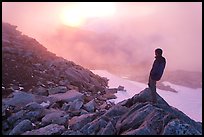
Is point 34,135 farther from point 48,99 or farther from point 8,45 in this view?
point 8,45

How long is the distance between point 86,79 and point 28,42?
835 inches

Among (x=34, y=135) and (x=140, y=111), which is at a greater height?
(x=140, y=111)

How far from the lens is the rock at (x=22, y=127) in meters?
19.0

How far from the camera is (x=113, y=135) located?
17.2 meters

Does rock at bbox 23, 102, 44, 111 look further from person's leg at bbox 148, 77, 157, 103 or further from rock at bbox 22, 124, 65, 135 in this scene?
person's leg at bbox 148, 77, 157, 103

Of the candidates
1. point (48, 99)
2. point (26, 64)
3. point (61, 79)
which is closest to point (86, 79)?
point (61, 79)

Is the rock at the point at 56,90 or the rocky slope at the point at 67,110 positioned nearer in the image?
the rocky slope at the point at 67,110

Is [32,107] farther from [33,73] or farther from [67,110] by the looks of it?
[33,73]

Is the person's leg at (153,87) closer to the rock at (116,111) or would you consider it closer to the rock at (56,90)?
the rock at (116,111)

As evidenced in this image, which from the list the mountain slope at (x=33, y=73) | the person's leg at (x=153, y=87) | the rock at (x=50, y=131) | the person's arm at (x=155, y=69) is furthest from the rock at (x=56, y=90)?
the person's arm at (x=155, y=69)

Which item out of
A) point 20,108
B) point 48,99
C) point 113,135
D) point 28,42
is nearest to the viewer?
point 113,135

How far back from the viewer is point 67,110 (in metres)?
24.0

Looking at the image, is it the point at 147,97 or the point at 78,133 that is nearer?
the point at 78,133

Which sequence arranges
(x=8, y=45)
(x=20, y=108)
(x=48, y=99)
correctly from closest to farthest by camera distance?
(x=20, y=108)
(x=48, y=99)
(x=8, y=45)
